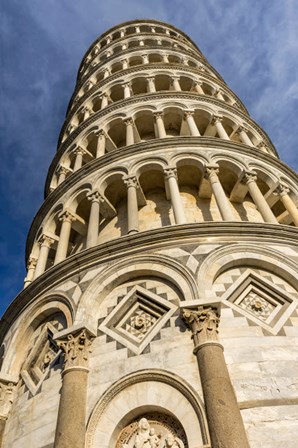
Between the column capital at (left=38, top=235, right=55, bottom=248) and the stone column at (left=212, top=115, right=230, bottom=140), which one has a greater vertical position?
the stone column at (left=212, top=115, right=230, bottom=140)

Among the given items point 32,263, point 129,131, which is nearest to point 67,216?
point 32,263

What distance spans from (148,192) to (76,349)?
6671mm

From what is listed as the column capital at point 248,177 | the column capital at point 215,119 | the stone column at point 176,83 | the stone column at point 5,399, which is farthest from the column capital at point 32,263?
the stone column at point 176,83

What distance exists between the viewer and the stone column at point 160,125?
14.7 m

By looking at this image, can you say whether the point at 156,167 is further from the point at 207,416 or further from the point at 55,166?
the point at 207,416

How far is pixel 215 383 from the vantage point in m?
6.46

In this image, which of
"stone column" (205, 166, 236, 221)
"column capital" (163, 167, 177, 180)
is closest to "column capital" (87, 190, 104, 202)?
"column capital" (163, 167, 177, 180)

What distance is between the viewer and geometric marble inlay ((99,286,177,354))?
8016 millimetres

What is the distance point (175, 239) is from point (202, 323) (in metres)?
2.44

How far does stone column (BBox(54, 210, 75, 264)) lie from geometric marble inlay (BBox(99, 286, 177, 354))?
310 centimetres

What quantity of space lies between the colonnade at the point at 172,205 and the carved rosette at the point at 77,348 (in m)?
2.94

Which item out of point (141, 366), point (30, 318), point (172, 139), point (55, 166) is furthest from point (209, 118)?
point (141, 366)

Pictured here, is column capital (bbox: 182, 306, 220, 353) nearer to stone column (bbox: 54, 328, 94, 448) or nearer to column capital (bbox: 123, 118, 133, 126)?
stone column (bbox: 54, 328, 94, 448)

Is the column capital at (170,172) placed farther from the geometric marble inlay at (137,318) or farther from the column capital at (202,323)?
the column capital at (202,323)
